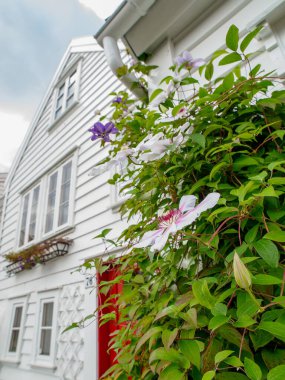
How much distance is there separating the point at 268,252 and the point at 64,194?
398cm

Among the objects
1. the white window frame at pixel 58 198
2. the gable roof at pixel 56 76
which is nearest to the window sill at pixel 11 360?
the white window frame at pixel 58 198

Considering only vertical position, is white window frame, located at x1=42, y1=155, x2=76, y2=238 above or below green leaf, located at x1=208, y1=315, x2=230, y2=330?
above

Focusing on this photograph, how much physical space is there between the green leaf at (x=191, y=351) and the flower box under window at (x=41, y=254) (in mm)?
3146

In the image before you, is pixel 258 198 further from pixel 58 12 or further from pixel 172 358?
pixel 58 12

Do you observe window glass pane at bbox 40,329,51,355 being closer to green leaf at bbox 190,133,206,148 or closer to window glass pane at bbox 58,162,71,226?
window glass pane at bbox 58,162,71,226

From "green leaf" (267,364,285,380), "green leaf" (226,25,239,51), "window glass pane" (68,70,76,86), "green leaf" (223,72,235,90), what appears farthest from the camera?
"window glass pane" (68,70,76,86)

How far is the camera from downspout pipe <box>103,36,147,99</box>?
1.85 metres

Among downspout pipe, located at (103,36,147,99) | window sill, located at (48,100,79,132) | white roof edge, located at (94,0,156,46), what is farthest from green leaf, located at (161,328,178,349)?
window sill, located at (48,100,79,132)

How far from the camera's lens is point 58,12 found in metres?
5.04

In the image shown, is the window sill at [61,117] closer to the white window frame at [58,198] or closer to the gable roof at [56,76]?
the white window frame at [58,198]

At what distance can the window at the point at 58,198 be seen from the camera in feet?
13.1

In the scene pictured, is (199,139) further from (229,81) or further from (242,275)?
(242,275)

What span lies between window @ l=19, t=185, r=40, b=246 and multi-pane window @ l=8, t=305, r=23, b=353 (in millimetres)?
1226

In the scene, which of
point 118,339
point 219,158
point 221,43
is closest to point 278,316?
point 219,158
